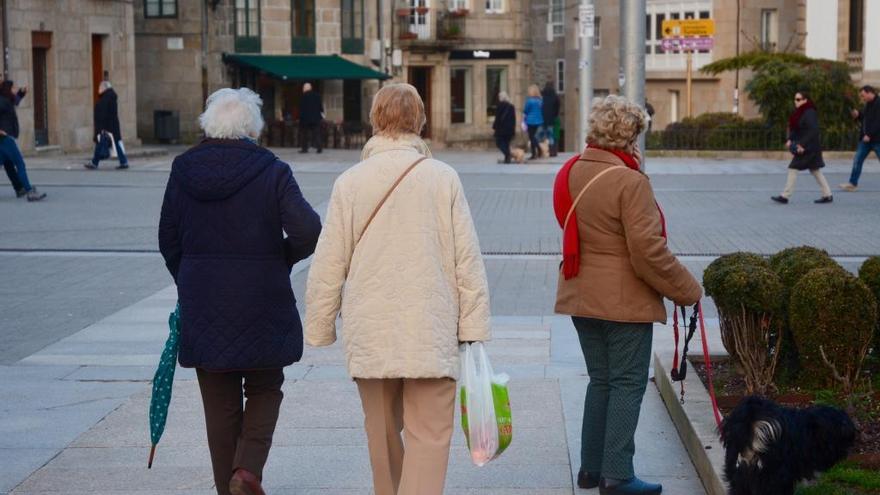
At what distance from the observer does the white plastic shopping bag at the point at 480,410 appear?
522 cm

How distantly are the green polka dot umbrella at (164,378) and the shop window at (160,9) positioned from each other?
3418 cm

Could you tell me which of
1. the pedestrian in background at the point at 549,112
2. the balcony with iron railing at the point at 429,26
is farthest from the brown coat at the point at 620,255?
the balcony with iron railing at the point at 429,26

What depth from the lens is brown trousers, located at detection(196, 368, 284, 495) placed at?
5.61 metres

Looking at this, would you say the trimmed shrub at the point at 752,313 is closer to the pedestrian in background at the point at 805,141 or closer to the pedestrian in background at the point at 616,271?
the pedestrian in background at the point at 616,271

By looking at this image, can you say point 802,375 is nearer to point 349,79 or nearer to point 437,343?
point 437,343

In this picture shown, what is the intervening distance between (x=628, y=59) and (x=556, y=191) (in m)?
11.5

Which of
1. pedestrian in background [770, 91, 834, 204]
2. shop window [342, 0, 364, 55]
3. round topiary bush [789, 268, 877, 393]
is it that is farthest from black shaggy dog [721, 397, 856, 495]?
shop window [342, 0, 364, 55]

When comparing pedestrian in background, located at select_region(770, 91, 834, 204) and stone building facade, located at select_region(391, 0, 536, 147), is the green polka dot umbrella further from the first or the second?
stone building facade, located at select_region(391, 0, 536, 147)

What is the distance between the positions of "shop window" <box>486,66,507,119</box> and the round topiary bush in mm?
41165

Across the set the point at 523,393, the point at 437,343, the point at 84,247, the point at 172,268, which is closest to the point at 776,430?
the point at 437,343

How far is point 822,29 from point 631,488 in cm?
3935

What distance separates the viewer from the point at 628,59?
17.3 m

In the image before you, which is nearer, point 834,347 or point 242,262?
point 242,262

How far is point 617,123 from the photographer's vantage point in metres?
5.87
